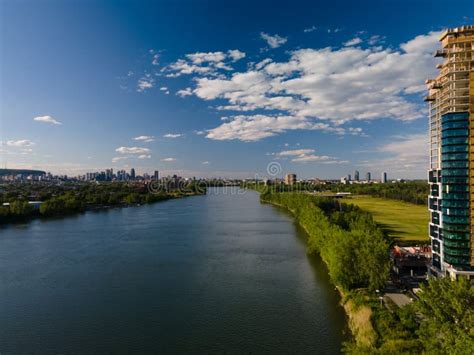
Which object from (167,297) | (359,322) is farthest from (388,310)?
(167,297)

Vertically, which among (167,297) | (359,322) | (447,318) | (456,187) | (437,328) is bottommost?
(167,297)

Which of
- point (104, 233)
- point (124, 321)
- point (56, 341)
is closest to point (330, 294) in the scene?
point (124, 321)

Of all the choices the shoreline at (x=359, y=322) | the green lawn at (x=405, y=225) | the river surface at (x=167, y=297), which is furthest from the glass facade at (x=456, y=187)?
the green lawn at (x=405, y=225)

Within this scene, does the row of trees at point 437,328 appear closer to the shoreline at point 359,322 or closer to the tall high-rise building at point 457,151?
the shoreline at point 359,322

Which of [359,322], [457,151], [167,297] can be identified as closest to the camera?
[359,322]

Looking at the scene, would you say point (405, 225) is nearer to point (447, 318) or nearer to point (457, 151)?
point (457, 151)

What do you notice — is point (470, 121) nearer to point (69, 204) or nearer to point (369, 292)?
point (369, 292)

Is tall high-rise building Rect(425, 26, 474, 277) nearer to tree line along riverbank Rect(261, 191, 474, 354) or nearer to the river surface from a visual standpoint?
tree line along riverbank Rect(261, 191, 474, 354)
